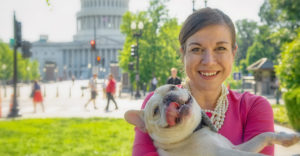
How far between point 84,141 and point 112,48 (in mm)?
113301

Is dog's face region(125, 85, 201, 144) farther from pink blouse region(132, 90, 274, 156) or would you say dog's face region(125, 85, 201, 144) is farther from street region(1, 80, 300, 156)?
street region(1, 80, 300, 156)

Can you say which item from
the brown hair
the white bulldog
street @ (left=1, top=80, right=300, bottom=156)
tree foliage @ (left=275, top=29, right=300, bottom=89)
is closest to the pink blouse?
the white bulldog

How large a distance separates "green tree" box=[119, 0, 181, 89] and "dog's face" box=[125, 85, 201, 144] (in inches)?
1237

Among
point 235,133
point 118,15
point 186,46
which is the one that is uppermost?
point 118,15

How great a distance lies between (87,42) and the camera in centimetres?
12238

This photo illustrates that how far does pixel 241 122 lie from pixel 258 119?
0.32 feet

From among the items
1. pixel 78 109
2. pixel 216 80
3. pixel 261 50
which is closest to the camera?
pixel 216 80

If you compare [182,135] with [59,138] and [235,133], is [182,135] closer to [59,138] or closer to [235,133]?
[235,133]

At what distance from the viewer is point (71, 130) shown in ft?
36.7

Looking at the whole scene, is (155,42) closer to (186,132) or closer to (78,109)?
(78,109)

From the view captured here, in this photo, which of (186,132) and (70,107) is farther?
(70,107)

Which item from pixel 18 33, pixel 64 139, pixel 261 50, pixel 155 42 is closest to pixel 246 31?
pixel 261 50

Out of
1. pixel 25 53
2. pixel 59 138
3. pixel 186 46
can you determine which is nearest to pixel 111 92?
pixel 25 53

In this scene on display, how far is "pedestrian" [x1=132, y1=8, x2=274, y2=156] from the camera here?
6.40 feet
